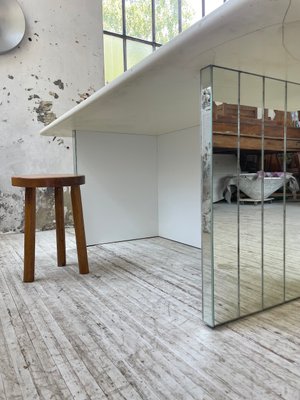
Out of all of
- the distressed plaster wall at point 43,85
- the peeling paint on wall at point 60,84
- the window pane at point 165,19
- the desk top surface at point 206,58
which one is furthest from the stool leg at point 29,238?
the window pane at point 165,19

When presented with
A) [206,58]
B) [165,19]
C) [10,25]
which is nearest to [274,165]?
[206,58]

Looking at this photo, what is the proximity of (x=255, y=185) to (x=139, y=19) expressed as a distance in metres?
2.89

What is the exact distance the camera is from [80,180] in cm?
126

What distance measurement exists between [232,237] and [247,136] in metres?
0.33

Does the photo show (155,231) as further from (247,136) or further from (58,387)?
(58,387)

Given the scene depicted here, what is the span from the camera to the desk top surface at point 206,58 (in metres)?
0.50

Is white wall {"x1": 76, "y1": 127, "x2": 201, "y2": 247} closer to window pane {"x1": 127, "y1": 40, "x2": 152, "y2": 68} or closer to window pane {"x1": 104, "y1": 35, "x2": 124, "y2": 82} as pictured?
window pane {"x1": 104, "y1": 35, "x2": 124, "y2": 82}

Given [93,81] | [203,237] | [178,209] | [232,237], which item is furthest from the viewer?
[93,81]

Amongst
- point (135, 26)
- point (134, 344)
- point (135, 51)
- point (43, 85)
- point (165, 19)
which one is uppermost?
point (165, 19)

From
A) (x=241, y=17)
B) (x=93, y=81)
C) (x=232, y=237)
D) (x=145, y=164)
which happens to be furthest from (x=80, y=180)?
(x=93, y=81)

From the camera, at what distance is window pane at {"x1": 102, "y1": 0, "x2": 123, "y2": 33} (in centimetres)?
287

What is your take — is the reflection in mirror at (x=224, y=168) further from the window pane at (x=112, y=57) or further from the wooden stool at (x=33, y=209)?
the window pane at (x=112, y=57)

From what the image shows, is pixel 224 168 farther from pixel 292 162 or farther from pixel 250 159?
pixel 292 162

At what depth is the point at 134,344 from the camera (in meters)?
0.72
